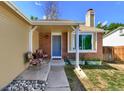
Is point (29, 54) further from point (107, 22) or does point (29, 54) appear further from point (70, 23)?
point (107, 22)

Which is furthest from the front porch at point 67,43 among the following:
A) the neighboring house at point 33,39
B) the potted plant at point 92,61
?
the potted plant at point 92,61

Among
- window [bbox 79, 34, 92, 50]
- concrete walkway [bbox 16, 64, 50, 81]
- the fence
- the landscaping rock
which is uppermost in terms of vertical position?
window [bbox 79, 34, 92, 50]

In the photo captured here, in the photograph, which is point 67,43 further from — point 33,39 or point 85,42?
point 33,39

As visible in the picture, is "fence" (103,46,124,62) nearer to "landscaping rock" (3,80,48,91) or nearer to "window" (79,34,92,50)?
"window" (79,34,92,50)

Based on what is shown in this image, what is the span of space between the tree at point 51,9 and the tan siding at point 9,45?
2195cm

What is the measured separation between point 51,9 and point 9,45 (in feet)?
79.0

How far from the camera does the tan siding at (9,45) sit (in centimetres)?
655

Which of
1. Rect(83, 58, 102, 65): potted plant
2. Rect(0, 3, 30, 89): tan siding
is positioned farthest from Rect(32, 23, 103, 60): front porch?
Rect(0, 3, 30, 89): tan siding

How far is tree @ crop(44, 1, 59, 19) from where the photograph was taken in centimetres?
3066

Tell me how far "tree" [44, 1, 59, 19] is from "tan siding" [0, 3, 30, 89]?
21.9 meters

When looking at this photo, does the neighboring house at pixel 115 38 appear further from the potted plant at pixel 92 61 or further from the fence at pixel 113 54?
the potted plant at pixel 92 61

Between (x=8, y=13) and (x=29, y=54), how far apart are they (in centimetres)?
434

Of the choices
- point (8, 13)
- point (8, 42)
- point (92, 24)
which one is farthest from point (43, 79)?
point (92, 24)

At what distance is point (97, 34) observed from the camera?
57.2ft
